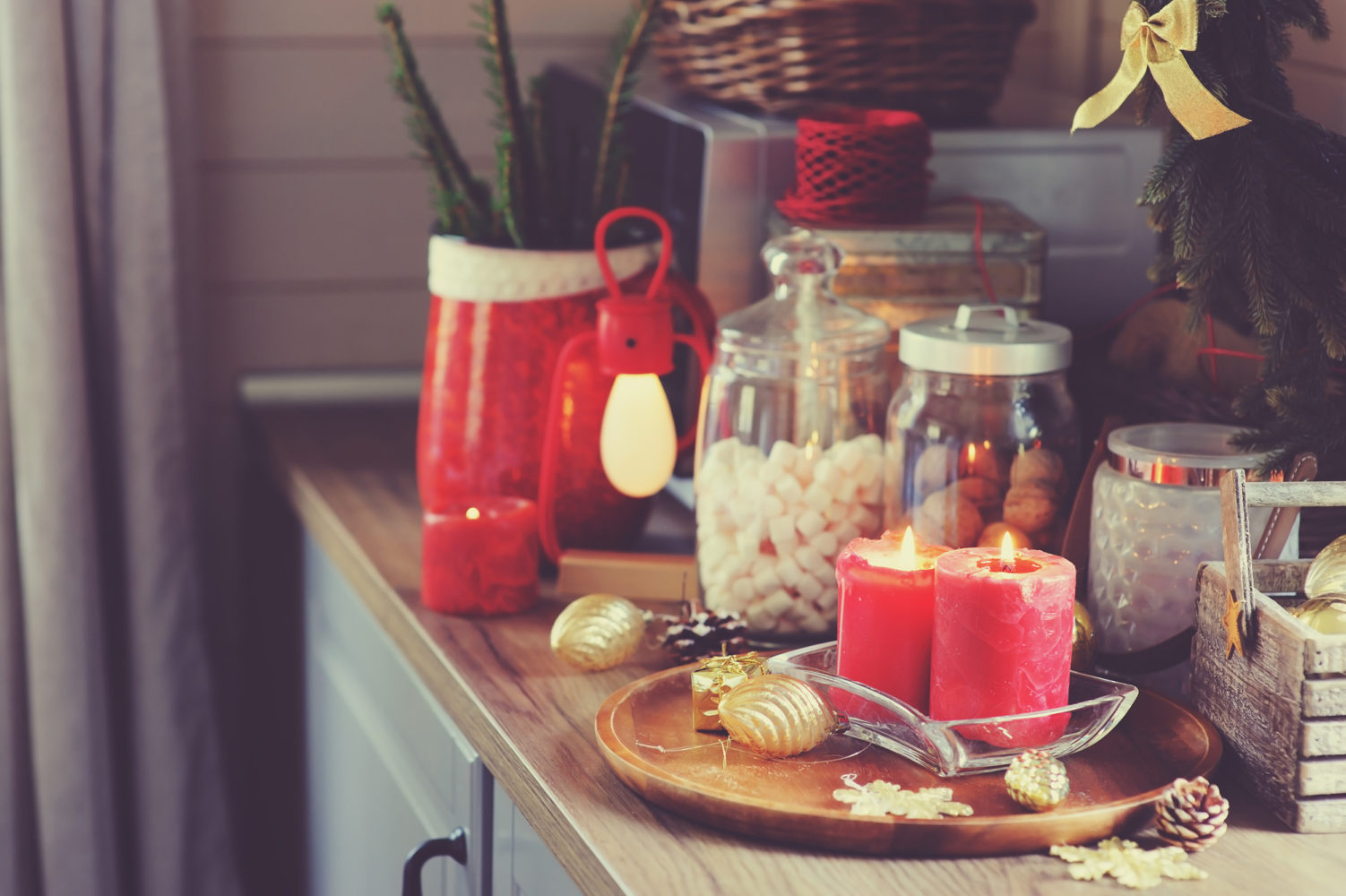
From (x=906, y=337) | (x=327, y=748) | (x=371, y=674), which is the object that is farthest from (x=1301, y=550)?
(x=327, y=748)

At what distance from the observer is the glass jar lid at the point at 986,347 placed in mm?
883

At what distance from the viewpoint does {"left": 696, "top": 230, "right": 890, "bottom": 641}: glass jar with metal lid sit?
94cm

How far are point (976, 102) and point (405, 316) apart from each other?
2.30 feet

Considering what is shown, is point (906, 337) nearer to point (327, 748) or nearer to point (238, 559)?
point (327, 748)

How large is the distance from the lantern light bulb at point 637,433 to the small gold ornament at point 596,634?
123 mm

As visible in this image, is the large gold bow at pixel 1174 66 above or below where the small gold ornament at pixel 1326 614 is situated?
above

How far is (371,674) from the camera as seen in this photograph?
118 cm

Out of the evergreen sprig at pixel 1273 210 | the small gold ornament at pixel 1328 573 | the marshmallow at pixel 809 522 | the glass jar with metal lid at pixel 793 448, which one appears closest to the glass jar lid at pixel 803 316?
the glass jar with metal lid at pixel 793 448

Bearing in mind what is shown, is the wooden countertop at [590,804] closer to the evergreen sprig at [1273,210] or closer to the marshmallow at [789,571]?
the marshmallow at [789,571]

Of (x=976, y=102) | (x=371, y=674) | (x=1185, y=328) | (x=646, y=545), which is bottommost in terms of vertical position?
(x=371, y=674)

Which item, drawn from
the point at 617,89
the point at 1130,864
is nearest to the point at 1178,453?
the point at 1130,864

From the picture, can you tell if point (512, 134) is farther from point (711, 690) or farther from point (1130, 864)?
point (1130, 864)

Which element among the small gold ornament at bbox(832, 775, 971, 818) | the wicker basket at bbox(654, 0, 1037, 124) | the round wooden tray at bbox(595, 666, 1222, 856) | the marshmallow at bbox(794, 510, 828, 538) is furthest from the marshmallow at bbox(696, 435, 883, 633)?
the wicker basket at bbox(654, 0, 1037, 124)

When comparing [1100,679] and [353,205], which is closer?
[1100,679]
